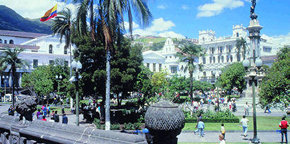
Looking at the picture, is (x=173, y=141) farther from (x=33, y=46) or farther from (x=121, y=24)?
(x=33, y=46)

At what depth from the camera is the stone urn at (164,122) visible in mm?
3387

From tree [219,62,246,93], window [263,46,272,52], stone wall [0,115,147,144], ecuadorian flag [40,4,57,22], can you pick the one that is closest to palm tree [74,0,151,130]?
stone wall [0,115,147,144]

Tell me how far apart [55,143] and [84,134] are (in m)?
0.78

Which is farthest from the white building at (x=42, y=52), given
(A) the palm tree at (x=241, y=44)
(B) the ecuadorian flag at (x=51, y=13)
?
(A) the palm tree at (x=241, y=44)

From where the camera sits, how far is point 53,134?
15.8 feet

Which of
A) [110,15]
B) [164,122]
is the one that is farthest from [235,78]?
[164,122]

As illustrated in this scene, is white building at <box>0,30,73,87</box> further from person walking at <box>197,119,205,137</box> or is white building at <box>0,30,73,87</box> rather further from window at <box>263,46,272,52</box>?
window at <box>263,46,272,52</box>

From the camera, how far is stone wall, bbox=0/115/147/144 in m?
3.63

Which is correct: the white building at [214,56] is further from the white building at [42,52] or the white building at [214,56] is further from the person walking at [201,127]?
the person walking at [201,127]

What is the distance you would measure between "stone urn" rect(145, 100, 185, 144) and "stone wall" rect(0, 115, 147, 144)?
8.7 inches

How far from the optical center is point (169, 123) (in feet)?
11.1

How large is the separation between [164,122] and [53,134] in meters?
2.49

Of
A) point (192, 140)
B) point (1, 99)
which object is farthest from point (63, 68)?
point (192, 140)

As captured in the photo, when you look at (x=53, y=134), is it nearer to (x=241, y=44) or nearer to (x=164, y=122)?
(x=164, y=122)
